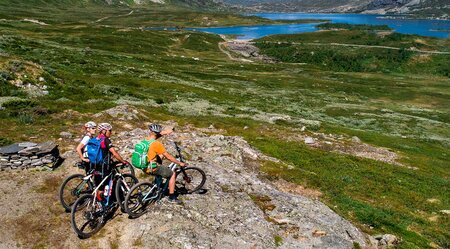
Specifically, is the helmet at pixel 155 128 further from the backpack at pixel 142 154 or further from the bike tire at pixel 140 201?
the bike tire at pixel 140 201

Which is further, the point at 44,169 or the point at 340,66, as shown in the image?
the point at 340,66

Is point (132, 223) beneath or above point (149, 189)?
beneath

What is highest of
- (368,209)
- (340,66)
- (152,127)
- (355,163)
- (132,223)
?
(152,127)

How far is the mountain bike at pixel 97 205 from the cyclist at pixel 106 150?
28cm

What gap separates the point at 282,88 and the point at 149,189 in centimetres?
8901

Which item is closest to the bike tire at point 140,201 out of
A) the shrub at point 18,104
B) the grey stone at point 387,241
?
the grey stone at point 387,241

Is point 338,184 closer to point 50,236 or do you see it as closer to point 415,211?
point 415,211


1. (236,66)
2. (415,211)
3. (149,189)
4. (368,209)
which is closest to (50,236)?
(149,189)

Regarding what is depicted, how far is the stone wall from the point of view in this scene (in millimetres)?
21375

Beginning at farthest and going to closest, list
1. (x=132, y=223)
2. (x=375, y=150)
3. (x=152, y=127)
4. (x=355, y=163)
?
(x=375, y=150) → (x=355, y=163) → (x=132, y=223) → (x=152, y=127)

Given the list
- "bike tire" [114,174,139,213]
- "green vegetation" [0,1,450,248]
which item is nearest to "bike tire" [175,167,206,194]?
"bike tire" [114,174,139,213]

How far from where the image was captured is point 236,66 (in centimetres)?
14075

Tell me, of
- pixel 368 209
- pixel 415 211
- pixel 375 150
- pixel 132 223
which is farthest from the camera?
pixel 375 150

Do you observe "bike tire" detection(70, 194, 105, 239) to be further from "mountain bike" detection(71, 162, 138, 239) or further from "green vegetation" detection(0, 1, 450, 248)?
"green vegetation" detection(0, 1, 450, 248)
